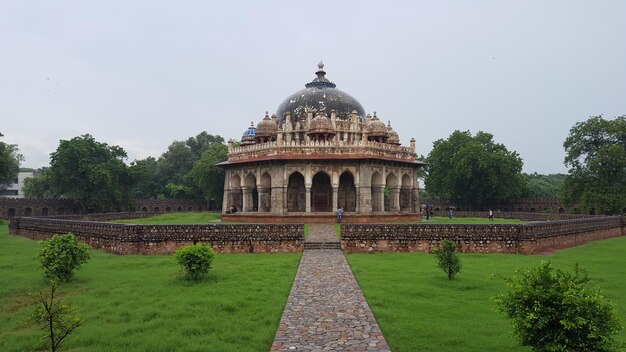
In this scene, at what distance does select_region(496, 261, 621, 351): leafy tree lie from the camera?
514cm

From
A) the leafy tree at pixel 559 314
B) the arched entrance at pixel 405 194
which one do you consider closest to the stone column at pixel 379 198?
the arched entrance at pixel 405 194

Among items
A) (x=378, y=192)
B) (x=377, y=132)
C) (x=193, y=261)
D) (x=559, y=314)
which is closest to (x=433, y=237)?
(x=193, y=261)

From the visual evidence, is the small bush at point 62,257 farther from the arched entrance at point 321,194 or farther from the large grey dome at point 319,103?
the large grey dome at point 319,103

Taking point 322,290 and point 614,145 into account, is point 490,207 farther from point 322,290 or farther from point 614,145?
point 322,290

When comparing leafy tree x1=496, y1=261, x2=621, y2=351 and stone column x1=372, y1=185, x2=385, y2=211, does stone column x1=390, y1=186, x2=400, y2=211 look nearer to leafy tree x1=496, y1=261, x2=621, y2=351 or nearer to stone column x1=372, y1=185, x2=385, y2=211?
stone column x1=372, y1=185, x2=385, y2=211

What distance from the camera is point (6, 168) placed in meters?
36.8

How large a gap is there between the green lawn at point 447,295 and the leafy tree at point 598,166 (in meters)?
22.8

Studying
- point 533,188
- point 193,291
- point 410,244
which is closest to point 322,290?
point 193,291

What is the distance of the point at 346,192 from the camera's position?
104 ft

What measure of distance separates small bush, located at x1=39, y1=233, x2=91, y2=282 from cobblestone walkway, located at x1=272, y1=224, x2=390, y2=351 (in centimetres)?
570

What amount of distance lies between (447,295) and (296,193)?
22.0 metres

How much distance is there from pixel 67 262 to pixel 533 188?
6861cm

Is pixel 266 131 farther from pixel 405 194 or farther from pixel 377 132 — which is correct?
pixel 405 194

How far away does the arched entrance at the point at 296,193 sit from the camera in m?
31.1
